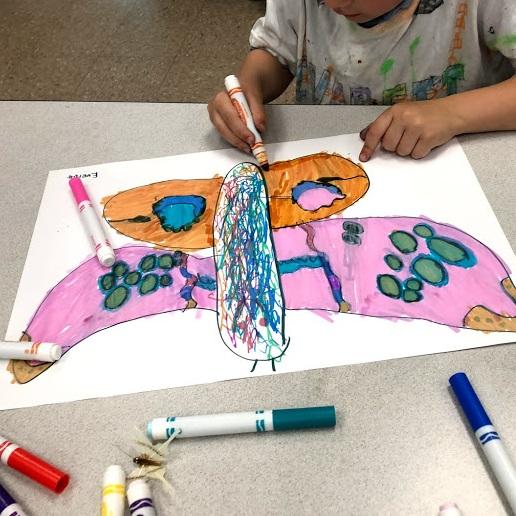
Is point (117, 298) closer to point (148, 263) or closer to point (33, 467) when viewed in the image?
point (148, 263)

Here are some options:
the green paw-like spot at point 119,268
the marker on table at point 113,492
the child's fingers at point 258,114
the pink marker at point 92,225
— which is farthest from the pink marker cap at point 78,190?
the marker on table at point 113,492

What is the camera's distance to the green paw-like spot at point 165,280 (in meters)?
0.54

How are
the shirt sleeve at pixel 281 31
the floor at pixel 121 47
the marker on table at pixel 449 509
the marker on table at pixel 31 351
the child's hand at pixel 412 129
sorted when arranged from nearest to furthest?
the marker on table at pixel 449 509 < the marker on table at pixel 31 351 < the child's hand at pixel 412 129 < the shirt sleeve at pixel 281 31 < the floor at pixel 121 47

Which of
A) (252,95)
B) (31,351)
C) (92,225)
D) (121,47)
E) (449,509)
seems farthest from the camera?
(121,47)

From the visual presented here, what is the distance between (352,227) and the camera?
0.56 metres

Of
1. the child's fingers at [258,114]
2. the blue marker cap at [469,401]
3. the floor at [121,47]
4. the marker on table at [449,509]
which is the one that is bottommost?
the marker on table at [449,509]

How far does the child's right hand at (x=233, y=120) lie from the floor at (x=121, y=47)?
89 centimetres

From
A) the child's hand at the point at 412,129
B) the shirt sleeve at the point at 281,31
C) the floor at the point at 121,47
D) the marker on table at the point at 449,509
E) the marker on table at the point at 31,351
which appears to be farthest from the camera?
the floor at the point at 121,47

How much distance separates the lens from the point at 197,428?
0.43 metres

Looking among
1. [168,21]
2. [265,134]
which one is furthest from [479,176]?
[168,21]

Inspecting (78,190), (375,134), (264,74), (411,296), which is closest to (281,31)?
(264,74)

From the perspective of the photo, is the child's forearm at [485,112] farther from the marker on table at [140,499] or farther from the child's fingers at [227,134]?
the marker on table at [140,499]

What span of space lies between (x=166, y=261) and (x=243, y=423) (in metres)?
0.20

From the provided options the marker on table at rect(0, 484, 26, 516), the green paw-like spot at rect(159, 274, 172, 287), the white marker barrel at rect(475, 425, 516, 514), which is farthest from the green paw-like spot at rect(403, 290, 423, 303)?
the marker on table at rect(0, 484, 26, 516)
